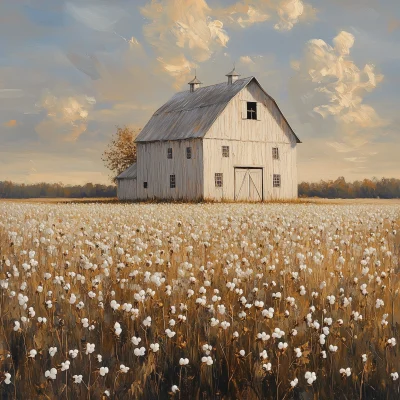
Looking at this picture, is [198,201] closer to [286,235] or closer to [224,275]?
[286,235]

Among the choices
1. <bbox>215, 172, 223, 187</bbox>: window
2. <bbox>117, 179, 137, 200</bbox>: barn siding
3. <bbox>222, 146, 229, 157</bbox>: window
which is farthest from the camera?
<bbox>117, 179, 137, 200</bbox>: barn siding

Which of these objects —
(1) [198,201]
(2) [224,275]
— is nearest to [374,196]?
(1) [198,201]

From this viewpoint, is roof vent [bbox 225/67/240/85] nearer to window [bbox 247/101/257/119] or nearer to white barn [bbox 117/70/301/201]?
white barn [bbox 117/70/301/201]

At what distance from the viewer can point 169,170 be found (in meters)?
46.4

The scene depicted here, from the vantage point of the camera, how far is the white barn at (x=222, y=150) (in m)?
43.6

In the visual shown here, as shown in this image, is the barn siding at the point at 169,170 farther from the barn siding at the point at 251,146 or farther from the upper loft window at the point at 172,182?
the barn siding at the point at 251,146

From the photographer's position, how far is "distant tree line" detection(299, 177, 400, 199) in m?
69.8

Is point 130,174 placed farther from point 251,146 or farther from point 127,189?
point 251,146

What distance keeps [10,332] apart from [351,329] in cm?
311

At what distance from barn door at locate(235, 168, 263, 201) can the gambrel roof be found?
4346 mm

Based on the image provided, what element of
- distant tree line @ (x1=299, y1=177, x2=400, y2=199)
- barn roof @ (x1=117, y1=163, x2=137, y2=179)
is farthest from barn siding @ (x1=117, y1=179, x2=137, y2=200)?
distant tree line @ (x1=299, y1=177, x2=400, y2=199)

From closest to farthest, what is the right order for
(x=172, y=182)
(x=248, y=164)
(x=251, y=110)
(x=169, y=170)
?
(x=248, y=164) → (x=251, y=110) → (x=172, y=182) → (x=169, y=170)

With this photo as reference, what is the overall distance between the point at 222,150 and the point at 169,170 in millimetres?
4861

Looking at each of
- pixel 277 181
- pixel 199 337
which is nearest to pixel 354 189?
pixel 277 181
